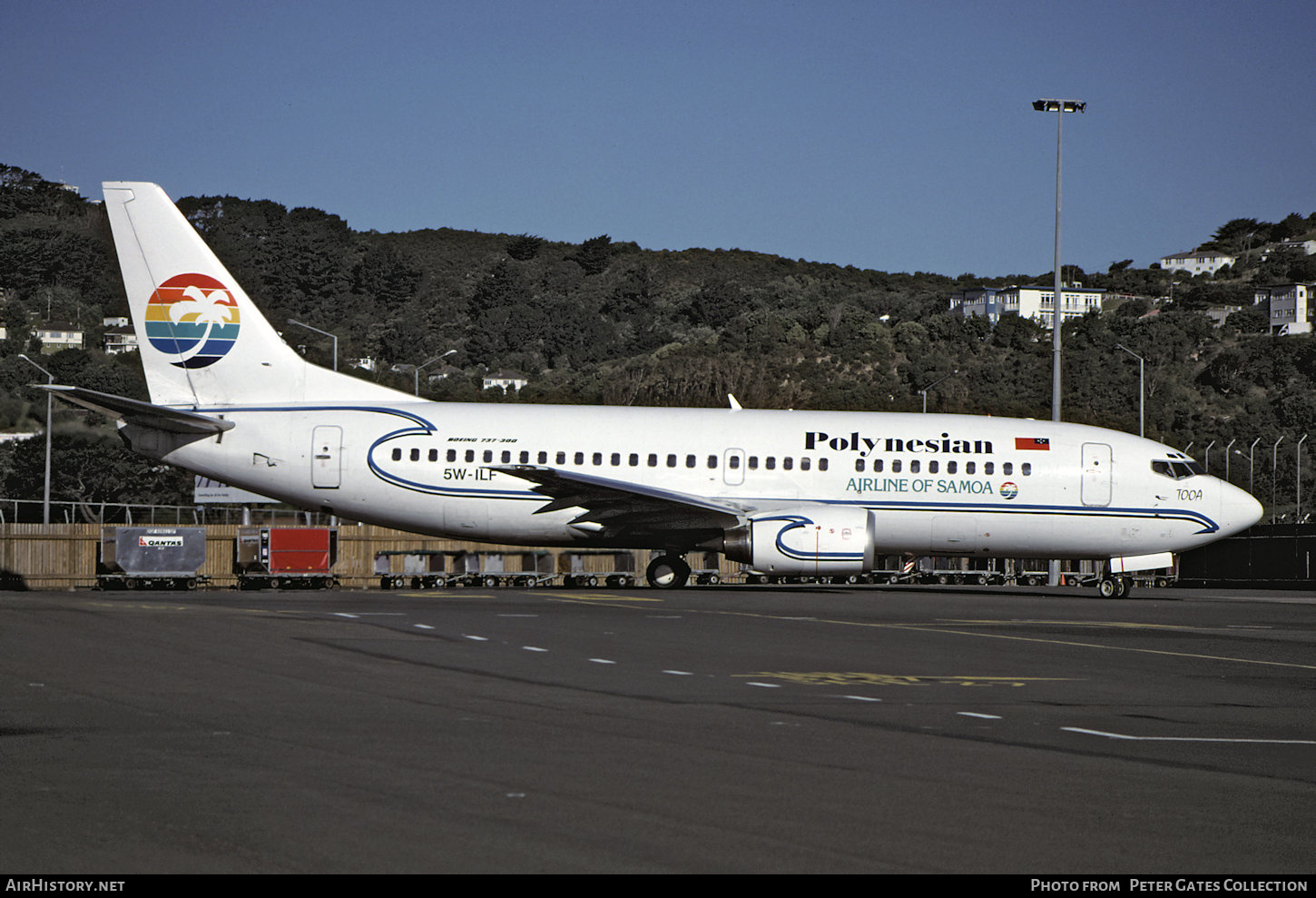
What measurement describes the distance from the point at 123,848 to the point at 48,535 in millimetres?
38245

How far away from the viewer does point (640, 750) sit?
31.2 ft

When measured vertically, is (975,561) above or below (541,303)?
below

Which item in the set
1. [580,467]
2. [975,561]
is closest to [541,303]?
[975,561]

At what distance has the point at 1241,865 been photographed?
6578mm

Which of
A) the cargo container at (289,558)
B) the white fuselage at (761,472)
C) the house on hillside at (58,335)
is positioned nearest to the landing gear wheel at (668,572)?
the white fuselage at (761,472)

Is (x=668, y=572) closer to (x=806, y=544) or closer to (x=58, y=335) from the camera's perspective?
(x=806, y=544)

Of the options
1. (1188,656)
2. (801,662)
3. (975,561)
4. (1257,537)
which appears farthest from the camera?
(975,561)

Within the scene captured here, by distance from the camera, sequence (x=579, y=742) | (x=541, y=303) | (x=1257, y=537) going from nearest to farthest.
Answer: (x=579, y=742), (x=1257, y=537), (x=541, y=303)

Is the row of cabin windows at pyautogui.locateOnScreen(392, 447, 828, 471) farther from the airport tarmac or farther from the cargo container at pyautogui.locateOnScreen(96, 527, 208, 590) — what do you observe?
the cargo container at pyautogui.locateOnScreen(96, 527, 208, 590)

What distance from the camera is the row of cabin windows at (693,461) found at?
30672mm

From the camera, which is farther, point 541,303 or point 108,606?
point 541,303

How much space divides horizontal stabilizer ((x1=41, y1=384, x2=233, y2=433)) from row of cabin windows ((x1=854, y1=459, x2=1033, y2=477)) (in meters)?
14.2

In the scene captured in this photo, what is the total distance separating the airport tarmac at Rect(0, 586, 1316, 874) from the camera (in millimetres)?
6672
